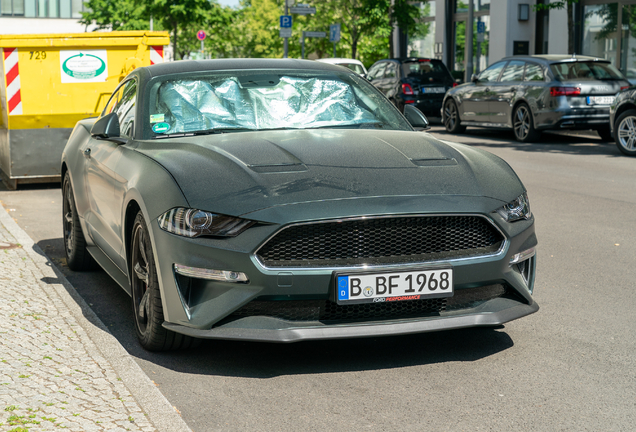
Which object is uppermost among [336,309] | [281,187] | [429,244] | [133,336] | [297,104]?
[297,104]

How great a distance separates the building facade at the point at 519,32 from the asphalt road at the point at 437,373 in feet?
59.5

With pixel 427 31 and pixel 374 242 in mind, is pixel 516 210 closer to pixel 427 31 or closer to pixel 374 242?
pixel 374 242

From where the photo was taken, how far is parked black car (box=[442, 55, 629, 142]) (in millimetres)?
16562

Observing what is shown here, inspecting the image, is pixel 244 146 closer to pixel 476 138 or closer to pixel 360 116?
pixel 360 116

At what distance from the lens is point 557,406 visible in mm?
3771

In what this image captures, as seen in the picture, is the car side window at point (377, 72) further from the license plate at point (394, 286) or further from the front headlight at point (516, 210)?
the license plate at point (394, 286)

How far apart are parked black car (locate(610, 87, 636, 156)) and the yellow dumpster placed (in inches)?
308

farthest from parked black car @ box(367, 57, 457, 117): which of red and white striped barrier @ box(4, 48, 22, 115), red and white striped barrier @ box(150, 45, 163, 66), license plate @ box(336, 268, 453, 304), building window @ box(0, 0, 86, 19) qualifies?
building window @ box(0, 0, 86, 19)

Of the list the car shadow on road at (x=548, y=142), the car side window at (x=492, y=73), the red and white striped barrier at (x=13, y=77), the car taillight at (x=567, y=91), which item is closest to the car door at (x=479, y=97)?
the car side window at (x=492, y=73)

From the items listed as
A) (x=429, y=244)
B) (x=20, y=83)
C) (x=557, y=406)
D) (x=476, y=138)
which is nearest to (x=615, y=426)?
(x=557, y=406)

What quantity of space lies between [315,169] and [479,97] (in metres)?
15.4

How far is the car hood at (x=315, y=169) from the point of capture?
408 cm

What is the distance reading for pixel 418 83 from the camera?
22.9 m

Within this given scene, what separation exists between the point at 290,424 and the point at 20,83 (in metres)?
9.00
